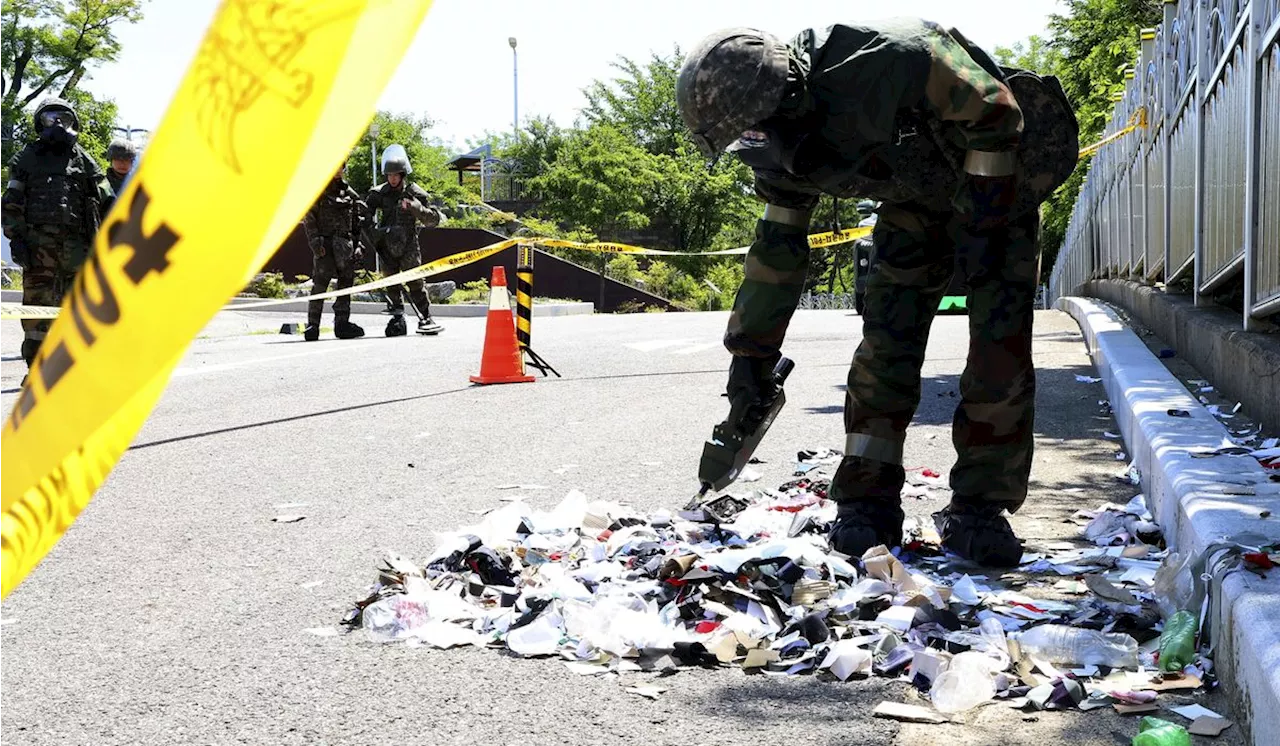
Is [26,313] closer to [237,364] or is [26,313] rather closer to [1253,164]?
[237,364]

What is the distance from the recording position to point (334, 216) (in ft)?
51.5

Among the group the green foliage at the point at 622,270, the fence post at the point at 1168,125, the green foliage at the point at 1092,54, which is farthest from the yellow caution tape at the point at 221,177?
the green foliage at the point at 622,270

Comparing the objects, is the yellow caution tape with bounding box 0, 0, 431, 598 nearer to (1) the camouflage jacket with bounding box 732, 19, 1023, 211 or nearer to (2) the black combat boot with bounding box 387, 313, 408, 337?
(1) the camouflage jacket with bounding box 732, 19, 1023, 211

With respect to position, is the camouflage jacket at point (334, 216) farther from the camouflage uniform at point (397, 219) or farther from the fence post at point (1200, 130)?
the fence post at point (1200, 130)

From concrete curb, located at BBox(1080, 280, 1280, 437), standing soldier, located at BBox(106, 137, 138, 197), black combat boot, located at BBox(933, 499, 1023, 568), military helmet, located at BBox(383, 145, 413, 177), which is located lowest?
black combat boot, located at BBox(933, 499, 1023, 568)

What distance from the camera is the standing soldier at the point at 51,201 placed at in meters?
11.3

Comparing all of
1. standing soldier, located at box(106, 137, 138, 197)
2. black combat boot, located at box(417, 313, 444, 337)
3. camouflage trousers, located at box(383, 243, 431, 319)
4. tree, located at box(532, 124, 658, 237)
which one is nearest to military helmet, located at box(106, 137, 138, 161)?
standing soldier, located at box(106, 137, 138, 197)

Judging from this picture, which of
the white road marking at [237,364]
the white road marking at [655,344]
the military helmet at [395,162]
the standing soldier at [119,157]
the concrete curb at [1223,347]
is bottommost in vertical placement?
the white road marking at [237,364]

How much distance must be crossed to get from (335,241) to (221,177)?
15.3 m

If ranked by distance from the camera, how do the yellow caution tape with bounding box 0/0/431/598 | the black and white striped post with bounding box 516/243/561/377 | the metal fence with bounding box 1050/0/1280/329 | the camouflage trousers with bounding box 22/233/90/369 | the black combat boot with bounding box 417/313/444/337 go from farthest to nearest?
the black combat boot with bounding box 417/313/444/337 < the camouflage trousers with bounding box 22/233/90/369 < the black and white striped post with bounding box 516/243/561/377 < the metal fence with bounding box 1050/0/1280/329 < the yellow caution tape with bounding box 0/0/431/598

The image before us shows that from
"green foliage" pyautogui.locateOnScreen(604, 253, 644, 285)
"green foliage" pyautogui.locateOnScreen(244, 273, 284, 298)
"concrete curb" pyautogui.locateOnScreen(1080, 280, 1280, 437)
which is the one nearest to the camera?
"concrete curb" pyautogui.locateOnScreen(1080, 280, 1280, 437)

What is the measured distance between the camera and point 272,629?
3.70 metres

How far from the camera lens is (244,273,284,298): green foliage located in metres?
31.9

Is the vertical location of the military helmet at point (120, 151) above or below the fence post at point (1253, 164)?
above
